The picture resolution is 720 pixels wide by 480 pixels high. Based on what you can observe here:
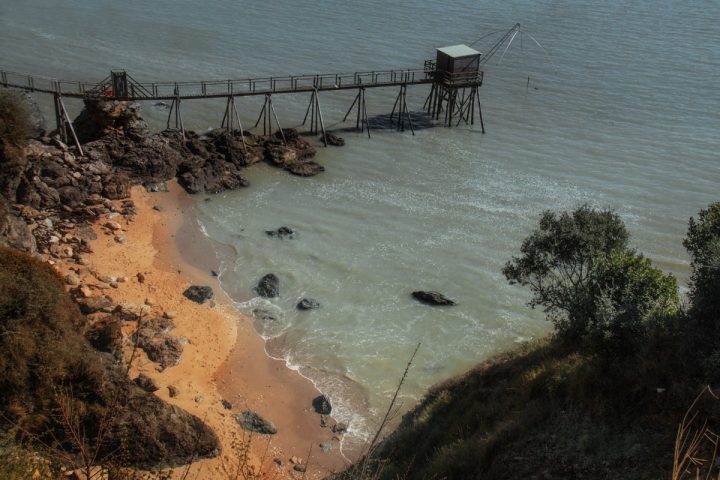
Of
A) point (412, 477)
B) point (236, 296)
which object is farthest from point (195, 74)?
point (412, 477)

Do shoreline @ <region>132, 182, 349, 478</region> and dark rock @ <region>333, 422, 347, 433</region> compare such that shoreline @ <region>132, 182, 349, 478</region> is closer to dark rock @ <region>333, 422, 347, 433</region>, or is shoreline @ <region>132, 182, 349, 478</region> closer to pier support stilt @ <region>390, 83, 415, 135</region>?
dark rock @ <region>333, 422, 347, 433</region>

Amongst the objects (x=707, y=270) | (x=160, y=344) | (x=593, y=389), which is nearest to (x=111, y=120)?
(x=160, y=344)

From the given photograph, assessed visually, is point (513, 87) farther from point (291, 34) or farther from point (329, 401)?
point (329, 401)

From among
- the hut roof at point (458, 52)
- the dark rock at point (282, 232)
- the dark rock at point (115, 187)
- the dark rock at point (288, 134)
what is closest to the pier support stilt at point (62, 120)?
the dark rock at point (115, 187)

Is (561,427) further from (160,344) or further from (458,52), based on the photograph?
(458,52)

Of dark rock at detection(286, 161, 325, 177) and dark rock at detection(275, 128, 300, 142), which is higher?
dark rock at detection(275, 128, 300, 142)

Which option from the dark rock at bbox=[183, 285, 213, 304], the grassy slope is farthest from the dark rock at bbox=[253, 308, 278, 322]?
the grassy slope
